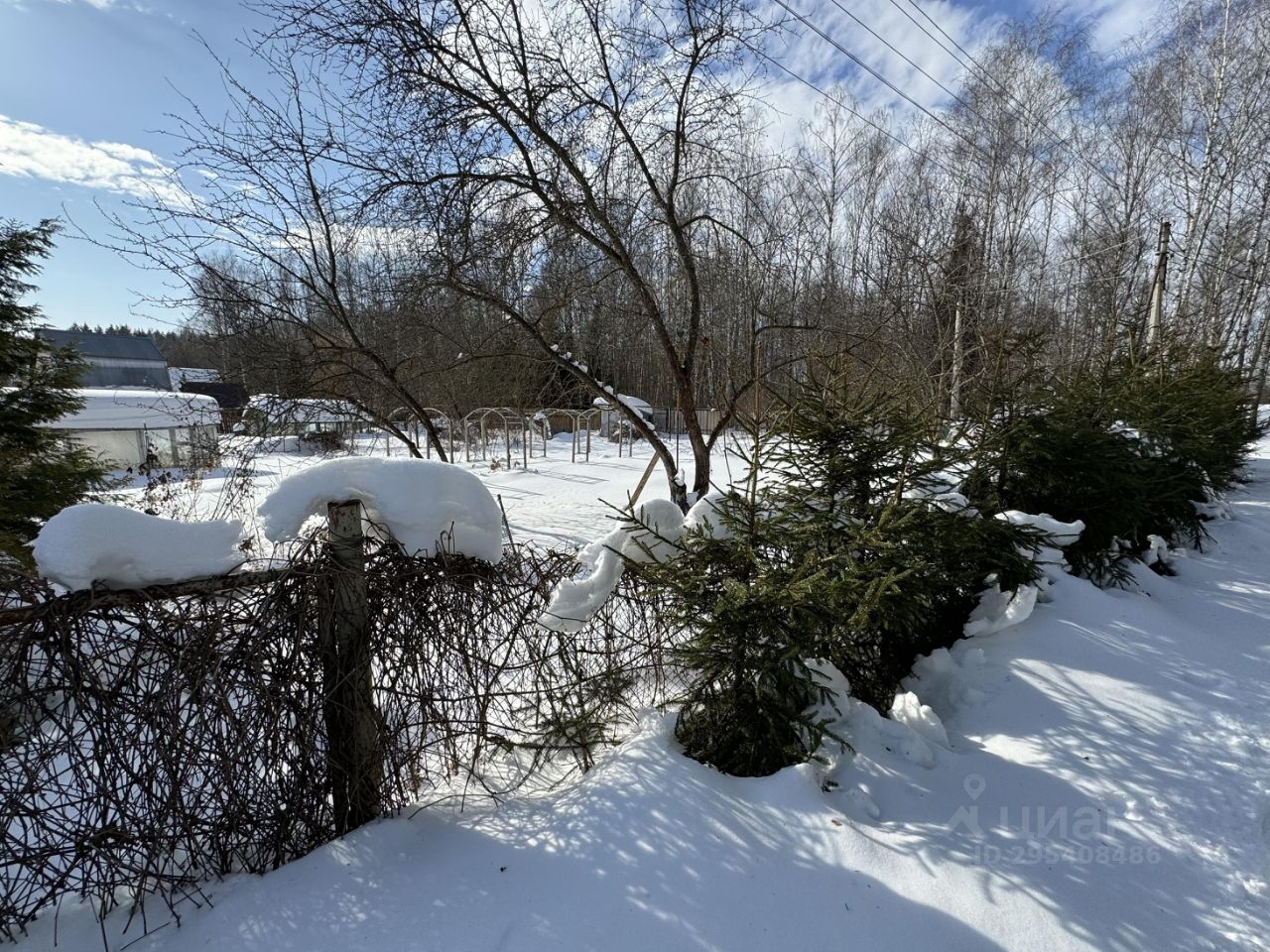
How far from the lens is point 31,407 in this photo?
22.6 ft

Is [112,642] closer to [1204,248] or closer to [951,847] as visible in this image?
[951,847]

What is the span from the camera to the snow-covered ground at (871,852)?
170 centimetres

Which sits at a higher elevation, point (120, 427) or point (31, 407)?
point (31, 407)

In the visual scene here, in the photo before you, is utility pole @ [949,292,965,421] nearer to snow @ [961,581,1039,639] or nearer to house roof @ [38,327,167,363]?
snow @ [961,581,1039,639]

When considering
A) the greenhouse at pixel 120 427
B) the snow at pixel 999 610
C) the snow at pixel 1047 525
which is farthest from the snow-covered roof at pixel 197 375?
the snow at pixel 1047 525

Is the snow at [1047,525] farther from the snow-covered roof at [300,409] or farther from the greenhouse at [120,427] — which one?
the greenhouse at [120,427]

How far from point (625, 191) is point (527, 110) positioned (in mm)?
1302

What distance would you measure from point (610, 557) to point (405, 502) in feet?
3.09

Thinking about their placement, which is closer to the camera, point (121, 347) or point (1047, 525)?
point (1047, 525)

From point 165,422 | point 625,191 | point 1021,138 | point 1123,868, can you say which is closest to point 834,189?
point 1021,138

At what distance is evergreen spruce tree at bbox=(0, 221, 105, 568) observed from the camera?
6469 mm

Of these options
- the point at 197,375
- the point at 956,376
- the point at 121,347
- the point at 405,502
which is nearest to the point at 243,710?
the point at 405,502

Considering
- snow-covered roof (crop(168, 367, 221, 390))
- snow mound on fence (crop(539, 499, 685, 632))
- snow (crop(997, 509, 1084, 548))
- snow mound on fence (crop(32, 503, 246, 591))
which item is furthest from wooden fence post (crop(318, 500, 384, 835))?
snow-covered roof (crop(168, 367, 221, 390))

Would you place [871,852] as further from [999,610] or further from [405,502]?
[405,502]
